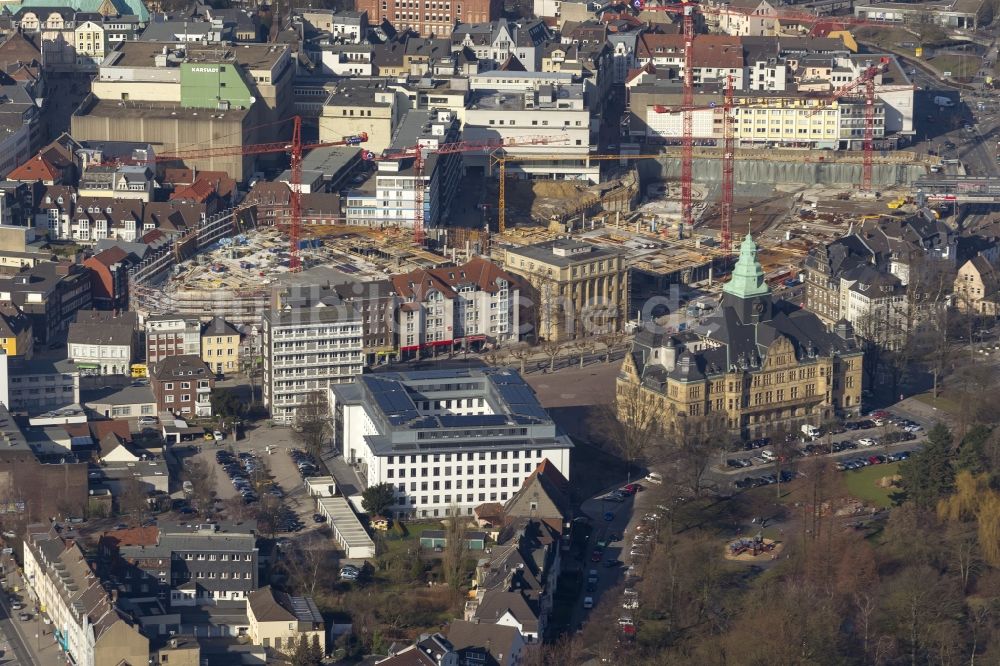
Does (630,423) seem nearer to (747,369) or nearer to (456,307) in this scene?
(747,369)

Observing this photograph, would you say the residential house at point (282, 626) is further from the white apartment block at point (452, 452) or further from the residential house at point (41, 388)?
the residential house at point (41, 388)

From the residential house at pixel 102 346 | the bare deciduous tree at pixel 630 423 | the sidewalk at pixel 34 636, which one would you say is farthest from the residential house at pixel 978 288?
the sidewalk at pixel 34 636

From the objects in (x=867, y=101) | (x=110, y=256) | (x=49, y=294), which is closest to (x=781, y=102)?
(x=867, y=101)

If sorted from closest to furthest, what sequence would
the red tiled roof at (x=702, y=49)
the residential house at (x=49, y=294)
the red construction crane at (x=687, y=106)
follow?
the residential house at (x=49, y=294) → the red construction crane at (x=687, y=106) → the red tiled roof at (x=702, y=49)

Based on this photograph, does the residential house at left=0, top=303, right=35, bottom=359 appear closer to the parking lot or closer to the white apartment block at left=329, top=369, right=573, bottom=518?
the white apartment block at left=329, top=369, right=573, bottom=518

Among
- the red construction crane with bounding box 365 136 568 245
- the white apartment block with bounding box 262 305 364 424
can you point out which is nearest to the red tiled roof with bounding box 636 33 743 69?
the red construction crane with bounding box 365 136 568 245

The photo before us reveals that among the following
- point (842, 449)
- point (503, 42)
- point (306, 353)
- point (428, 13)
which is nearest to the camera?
point (842, 449)

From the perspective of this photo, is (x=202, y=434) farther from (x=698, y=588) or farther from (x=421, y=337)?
(x=698, y=588)
